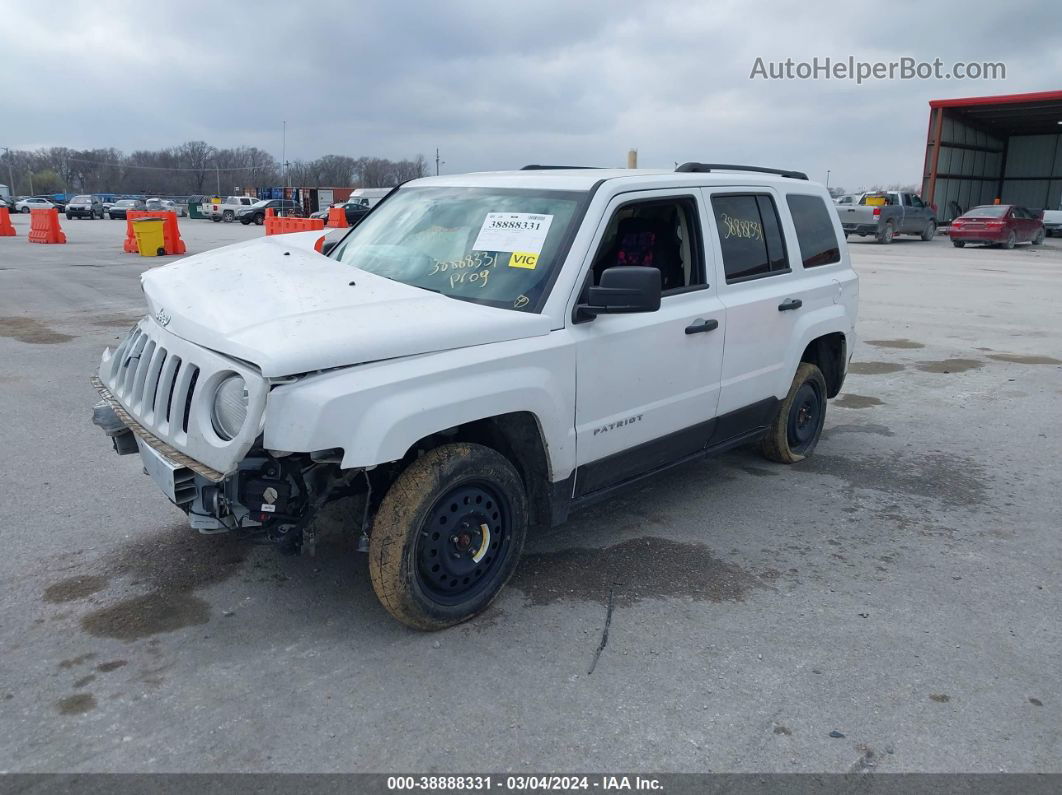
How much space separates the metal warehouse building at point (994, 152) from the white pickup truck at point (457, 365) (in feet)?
113

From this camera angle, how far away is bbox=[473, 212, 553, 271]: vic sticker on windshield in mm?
3920

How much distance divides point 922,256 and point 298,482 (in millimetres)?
25557

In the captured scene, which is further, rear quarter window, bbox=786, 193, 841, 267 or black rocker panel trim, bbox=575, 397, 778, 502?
rear quarter window, bbox=786, 193, 841, 267

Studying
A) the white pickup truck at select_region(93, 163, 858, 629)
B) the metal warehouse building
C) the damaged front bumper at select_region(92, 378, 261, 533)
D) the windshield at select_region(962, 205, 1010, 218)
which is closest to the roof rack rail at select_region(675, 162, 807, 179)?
the white pickup truck at select_region(93, 163, 858, 629)

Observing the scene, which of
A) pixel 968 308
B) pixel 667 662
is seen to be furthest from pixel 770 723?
pixel 968 308

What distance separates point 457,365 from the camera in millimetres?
3318

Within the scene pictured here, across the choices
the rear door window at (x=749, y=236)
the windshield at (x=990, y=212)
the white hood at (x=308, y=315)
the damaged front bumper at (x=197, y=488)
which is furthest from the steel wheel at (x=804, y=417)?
the windshield at (x=990, y=212)

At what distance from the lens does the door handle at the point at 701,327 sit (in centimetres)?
439

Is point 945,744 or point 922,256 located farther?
point 922,256

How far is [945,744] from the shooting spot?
114 inches

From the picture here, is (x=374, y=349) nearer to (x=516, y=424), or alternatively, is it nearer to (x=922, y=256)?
(x=516, y=424)

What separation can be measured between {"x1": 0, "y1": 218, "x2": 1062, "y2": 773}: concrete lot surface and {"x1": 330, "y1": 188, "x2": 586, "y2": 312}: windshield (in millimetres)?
1414

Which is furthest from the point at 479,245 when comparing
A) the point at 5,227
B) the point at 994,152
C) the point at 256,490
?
the point at 994,152

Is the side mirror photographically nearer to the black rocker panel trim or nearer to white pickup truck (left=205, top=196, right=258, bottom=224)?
the black rocker panel trim
